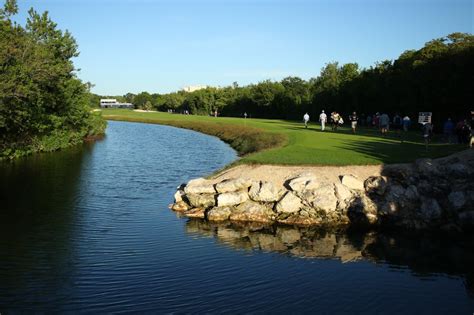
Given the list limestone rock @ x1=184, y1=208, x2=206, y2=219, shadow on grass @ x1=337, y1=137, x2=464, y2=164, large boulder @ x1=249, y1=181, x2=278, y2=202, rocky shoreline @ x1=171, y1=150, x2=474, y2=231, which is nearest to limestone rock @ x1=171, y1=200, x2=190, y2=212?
rocky shoreline @ x1=171, y1=150, x2=474, y2=231

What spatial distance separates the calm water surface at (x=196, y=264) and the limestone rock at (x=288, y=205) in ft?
3.61

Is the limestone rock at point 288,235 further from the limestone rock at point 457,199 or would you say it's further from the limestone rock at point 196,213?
the limestone rock at point 457,199

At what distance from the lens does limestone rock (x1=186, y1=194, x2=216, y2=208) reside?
71.7ft

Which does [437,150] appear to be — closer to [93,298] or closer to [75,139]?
[93,298]

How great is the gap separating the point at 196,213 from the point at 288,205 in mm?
4330

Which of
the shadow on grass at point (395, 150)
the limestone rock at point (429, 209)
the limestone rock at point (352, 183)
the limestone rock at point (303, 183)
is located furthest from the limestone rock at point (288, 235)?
the shadow on grass at point (395, 150)

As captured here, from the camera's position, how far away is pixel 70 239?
17.1 metres

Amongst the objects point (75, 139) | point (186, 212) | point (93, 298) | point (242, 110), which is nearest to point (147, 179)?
point (186, 212)

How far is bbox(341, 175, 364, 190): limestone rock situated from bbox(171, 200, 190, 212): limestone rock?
7.72m

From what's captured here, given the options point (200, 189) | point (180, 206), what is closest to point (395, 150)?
point (200, 189)

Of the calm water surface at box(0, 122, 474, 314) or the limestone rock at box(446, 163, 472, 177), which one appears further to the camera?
the limestone rock at box(446, 163, 472, 177)

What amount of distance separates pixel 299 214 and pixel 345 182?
2.96m

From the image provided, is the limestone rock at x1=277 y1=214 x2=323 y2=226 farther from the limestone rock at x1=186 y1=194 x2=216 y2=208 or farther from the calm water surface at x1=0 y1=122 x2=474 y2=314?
the limestone rock at x1=186 y1=194 x2=216 y2=208

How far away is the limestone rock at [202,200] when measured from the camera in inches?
861
